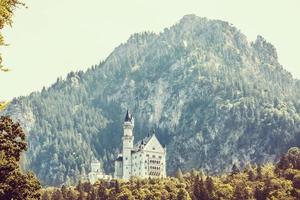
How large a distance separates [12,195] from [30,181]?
1.12 meters

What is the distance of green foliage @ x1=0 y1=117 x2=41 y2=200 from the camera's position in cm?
3812

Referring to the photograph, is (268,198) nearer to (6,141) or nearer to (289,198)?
(289,198)

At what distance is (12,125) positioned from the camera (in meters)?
39.6

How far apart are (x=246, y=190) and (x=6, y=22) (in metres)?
168

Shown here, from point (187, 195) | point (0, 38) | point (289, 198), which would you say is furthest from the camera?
point (187, 195)

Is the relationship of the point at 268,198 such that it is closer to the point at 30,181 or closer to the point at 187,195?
the point at 187,195

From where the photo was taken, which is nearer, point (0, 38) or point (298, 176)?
point (0, 38)

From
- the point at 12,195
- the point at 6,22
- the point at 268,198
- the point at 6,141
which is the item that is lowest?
the point at 12,195

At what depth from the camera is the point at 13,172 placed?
38.2 meters

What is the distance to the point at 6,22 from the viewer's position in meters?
31.2

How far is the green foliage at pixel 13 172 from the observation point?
38125 millimetres

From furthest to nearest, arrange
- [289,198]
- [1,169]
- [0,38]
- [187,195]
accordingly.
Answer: [187,195] < [289,198] < [1,169] < [0,38]

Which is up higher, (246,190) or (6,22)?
(246,190)

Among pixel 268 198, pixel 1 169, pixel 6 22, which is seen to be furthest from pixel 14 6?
pixel 268 198
